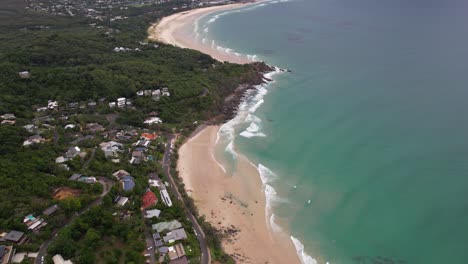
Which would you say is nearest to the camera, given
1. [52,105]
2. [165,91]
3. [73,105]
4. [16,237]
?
[16,237]

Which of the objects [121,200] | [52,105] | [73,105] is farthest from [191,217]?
[52,105]

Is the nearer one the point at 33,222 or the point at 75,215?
the point at 33,222

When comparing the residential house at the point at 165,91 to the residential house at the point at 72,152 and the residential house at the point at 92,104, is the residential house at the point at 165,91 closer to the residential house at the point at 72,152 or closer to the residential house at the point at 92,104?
the residential house at the point at 92,104

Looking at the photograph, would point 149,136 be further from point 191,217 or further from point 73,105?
point 191,217

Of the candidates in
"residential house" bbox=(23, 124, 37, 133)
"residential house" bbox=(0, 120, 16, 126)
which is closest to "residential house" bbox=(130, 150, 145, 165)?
"residential house" bbox=(23, 124, 37, 133)

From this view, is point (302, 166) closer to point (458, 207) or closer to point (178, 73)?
point (458, 207)

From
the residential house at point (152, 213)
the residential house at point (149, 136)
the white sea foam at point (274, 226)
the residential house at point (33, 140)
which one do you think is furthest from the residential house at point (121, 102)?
the white sea foam at point (274, 226)

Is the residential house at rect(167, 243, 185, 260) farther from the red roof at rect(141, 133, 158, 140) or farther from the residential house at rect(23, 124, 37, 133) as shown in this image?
the residential house at rect(23, 124, 37, 133)
